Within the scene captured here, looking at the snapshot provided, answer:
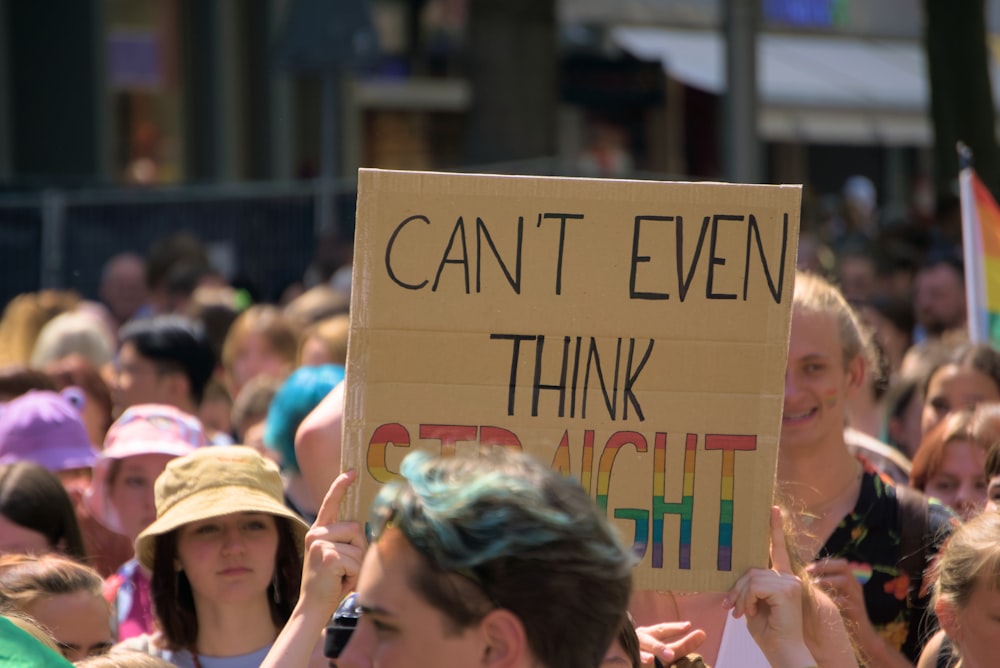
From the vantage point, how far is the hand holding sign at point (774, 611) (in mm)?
2906

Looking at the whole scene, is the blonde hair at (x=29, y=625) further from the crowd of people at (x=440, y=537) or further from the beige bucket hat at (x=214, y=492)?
the beige bucket hat at (x=214, y=492)

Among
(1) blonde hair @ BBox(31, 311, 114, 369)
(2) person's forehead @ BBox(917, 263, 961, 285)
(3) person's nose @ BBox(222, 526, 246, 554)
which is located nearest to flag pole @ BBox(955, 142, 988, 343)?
(3) person's nose @ BBox(222, 526, 246, 554)

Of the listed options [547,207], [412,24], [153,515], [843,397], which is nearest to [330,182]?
[153,515]

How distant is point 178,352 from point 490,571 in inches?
186

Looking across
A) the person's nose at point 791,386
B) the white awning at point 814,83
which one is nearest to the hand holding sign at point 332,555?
the person's nose at point 791,386

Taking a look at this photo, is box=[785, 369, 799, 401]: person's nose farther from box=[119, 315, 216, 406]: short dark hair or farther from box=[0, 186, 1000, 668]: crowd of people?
box=[119, 315, 216, 406]: short dark hair

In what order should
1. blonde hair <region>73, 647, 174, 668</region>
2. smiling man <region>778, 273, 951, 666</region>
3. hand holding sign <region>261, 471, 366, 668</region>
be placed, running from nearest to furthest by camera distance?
hand holding sign <region>261, 471, 366, 668</region>, blonde hair <region>73, 647, 174, 668</region>, smiling man <region>778, 273, 951, 666</region>

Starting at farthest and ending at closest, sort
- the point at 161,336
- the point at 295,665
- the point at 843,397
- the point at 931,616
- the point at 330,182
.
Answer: the point at 330,182 → the point at 161,336 → the point at 843,397 → the point at 931,616 → the point at 295,665

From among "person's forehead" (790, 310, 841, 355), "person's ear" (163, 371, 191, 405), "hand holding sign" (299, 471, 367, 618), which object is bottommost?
"person's ear" (163, 371, 191, 405)

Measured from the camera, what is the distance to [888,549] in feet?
13.3

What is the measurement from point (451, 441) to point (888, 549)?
4.64 ft

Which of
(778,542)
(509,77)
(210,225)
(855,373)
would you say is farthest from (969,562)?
(509,77)

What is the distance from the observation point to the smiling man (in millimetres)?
3938

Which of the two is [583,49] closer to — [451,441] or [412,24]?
[412,24]
